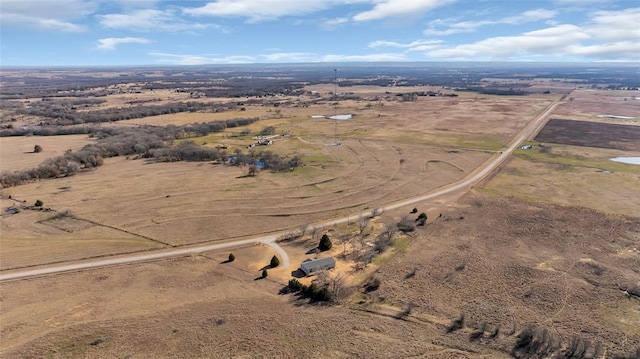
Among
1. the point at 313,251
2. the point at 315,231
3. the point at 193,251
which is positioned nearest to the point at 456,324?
the point at 313,251

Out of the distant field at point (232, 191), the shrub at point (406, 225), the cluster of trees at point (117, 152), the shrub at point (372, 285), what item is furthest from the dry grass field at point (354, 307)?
the cluster of trees at point (117, 152)

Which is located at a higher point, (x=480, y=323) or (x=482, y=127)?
(x=482, y=127)

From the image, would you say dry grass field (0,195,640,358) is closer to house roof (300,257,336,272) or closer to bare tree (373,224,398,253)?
Answer: bare tree (373,224,398,253)

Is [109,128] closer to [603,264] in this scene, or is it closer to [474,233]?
[474,233]

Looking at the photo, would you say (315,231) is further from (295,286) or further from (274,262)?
(295,286)

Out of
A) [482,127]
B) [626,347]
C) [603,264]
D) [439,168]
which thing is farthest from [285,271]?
[482,127]
